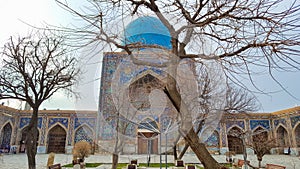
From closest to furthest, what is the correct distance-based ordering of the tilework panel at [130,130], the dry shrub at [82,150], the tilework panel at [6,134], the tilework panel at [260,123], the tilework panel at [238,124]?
the tilework panel at [130,130], the dry shrub at [82,150], the tilework panel at [6,134], the tilework panel at [238,124], the tilework panel at [260,123]

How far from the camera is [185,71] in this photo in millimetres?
1359

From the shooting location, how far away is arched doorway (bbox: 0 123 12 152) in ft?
43.0

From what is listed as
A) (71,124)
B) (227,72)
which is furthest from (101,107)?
(71,124)

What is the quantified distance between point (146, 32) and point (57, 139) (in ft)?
49.1

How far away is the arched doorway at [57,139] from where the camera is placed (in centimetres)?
1416

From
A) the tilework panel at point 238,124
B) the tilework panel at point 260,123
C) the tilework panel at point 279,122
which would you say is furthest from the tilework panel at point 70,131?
the tilework panel at point 279,122

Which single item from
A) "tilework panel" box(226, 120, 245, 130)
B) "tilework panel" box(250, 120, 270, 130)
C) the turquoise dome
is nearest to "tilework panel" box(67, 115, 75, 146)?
"tilework panel" box(226, 120, 245, 130)

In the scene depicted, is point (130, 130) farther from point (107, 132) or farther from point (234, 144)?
point (234, 144)

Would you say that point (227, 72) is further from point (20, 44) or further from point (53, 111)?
point (53, 111)

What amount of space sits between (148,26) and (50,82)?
444cm

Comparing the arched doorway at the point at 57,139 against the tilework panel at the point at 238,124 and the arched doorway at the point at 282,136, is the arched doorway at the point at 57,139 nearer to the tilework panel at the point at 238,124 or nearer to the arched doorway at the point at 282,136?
the tilework panel at the point at 238,124

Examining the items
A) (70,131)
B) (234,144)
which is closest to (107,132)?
(70,131)

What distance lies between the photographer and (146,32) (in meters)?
1.26

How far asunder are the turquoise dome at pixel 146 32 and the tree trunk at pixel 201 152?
580mm
